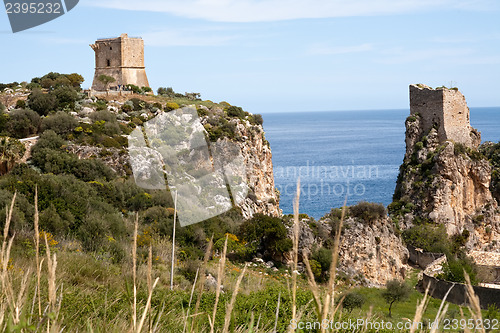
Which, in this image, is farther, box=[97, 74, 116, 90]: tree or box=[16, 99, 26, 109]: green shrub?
box=[97, 74, 116, 90]: tree

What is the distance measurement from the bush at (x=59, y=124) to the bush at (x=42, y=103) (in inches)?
116

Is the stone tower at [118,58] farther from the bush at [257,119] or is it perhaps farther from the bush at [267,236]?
the bush at [267,236]

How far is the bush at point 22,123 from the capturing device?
81.7 ft

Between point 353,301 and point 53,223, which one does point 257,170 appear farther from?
point 353,301

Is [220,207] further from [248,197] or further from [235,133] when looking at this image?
[235,133]

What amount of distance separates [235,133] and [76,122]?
24.8 feet

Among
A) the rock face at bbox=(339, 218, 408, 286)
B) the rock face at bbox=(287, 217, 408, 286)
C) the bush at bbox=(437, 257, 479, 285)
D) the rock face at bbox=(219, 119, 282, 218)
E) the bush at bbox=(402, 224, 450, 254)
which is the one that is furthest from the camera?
the bush at bbox=(402, 224, 450, 254)

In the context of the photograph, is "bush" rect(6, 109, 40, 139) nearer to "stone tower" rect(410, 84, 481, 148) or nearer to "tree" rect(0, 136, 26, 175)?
"tree" rect(0, 136, 26, 175)

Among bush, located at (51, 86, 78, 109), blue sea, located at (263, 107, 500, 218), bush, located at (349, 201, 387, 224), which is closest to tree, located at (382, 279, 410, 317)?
bush, located at (349, 201, 387, 224)

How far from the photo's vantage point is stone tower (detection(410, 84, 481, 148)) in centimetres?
3122

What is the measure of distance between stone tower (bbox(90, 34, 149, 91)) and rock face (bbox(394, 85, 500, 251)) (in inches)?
684

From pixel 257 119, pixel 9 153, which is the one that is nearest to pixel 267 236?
pixel 9 153

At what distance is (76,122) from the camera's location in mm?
25453

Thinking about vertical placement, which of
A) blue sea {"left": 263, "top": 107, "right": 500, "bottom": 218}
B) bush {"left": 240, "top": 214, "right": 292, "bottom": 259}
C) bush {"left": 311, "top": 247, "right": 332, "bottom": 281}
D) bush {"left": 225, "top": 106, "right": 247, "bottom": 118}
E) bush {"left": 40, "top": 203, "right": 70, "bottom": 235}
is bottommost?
blue sea {"left": 263, "top": 107, "right": 500, "bottom": 218}
